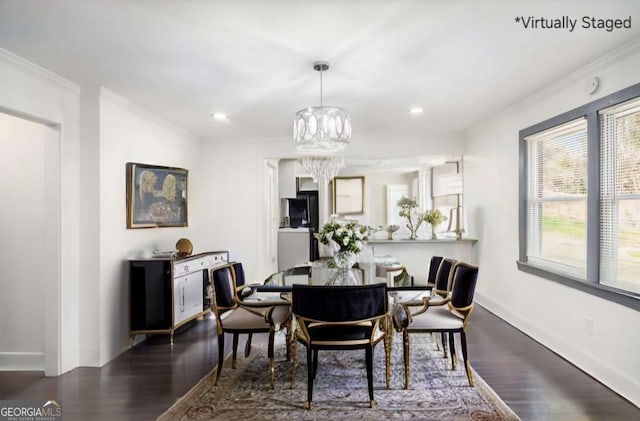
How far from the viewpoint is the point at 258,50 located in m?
2.50

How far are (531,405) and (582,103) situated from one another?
237 cm

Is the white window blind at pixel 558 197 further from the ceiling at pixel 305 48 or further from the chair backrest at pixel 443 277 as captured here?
the chair backrest at pixel 443 277

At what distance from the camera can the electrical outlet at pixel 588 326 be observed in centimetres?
292

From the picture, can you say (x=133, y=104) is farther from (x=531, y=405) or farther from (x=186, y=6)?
(x=531, y=405)

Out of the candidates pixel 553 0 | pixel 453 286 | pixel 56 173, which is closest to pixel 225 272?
pixel 56 173

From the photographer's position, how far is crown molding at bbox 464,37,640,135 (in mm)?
2520

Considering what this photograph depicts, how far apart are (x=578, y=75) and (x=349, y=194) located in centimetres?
566

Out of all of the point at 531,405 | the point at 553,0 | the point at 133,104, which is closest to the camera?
the point at 553,0

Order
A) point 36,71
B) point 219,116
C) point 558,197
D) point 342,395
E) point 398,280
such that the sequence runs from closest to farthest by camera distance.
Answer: point 342,395, point 36,71, point 558,197, point 398,280, point 219,116

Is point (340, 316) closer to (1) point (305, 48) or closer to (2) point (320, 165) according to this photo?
(1) point (305, 48)

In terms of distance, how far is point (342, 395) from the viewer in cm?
262

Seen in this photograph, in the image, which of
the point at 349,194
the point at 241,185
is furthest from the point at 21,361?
the point at 349,194

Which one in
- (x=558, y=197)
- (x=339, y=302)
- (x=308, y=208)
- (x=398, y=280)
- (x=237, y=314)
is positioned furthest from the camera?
(x=308, y=208)
